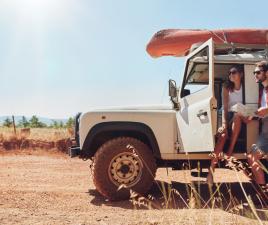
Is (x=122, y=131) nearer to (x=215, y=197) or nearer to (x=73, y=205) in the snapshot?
(x=73, y=205)

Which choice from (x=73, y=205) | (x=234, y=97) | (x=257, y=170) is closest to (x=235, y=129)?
(x=234, y=97)

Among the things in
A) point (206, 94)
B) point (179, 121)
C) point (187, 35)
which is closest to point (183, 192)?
point (179, 121)

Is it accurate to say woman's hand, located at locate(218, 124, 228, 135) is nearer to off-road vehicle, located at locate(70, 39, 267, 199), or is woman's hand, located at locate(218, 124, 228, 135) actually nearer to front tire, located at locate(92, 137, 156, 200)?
off-road vehicle, located at locate(70, 39, 267, 199)

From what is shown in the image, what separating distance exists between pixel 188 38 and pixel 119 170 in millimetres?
2336

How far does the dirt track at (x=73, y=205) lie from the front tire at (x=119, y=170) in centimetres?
22

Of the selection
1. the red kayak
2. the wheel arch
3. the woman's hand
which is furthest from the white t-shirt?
the wheel arch

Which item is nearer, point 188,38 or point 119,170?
point 119,170

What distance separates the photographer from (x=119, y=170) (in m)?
6.13

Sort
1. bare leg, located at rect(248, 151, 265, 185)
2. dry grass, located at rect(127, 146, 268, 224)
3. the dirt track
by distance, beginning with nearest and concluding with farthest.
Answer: the dirt track, bare leg, located at rect(248, 151, 265, 185), dry grass, located at rect(127, 146, 268, 224)

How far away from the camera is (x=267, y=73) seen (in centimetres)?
549

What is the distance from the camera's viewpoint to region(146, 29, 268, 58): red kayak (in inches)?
261

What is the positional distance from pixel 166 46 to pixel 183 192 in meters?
2.39

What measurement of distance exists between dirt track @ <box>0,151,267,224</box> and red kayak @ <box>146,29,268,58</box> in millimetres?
2056

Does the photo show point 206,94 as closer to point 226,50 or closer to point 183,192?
point 226,50
